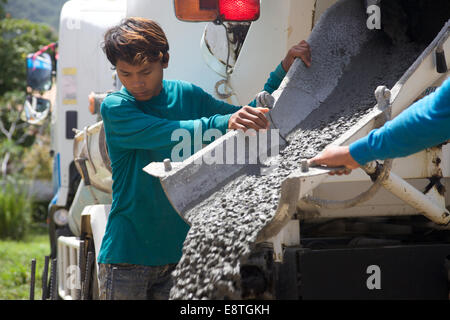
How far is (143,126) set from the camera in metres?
2.61

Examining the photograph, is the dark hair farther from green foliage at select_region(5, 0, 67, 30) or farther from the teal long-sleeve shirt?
green foliage at select_region(5, 0, 67, 30)

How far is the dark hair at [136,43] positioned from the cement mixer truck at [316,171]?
0.64 feet

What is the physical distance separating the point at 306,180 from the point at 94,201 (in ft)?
9.73

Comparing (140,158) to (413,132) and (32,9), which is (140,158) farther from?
(32,9)

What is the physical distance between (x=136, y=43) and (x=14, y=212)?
1044 cm

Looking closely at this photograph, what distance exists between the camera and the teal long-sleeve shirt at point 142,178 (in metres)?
2.62

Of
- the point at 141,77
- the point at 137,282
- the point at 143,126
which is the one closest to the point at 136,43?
the point at 141,77

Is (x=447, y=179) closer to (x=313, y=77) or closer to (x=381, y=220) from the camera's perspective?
(x=381, y=220)

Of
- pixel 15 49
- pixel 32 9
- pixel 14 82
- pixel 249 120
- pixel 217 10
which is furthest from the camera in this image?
pixel 32 9

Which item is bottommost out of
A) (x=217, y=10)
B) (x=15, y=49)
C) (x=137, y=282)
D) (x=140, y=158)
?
(x=137, y=282)

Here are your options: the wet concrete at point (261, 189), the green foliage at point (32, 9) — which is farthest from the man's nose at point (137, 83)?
the green foliage at point (32, 9)

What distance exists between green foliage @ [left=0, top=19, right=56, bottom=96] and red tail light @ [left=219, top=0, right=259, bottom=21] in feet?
47.4

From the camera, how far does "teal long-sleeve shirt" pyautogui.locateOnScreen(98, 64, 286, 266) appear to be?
2.62 metres

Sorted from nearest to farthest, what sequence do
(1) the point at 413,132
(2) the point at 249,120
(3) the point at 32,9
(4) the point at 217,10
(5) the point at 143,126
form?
(1) the point at 413,132 < (2) the point at 249,120 < (5) the point at 143,126 < (4) the point at 217,10 < (3) the point at 32,9
